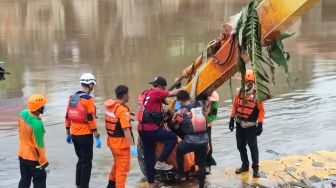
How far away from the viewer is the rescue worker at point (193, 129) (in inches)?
313

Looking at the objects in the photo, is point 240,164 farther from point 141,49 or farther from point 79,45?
point 79,45

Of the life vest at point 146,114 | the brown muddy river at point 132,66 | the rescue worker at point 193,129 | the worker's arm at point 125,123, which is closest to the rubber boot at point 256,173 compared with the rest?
the brown muddy river at point 132,66

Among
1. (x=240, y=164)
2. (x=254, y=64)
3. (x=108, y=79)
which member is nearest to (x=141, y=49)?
(x=108, y=79)

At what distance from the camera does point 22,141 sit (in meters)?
7.49

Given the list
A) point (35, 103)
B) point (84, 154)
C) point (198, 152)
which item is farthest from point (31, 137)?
point (198, 152)

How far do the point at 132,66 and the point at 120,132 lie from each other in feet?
38.3

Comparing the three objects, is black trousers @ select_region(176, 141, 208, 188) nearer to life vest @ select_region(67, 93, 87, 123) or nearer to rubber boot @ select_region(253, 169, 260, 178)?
rubber boot @ select_region(253, 169, 260, 178)

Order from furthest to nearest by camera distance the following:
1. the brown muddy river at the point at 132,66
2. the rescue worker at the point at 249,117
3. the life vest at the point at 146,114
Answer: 1. the brown muddy river at the point at 132,66
2. the rescue worker at the point at 249,117
3. the life vest at the point at 146,114

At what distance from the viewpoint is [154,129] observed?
8219mm

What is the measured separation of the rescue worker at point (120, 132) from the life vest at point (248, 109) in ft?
5.93

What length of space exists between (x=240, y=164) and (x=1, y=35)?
71.7 feet

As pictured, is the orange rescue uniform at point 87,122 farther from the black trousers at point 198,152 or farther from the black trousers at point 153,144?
the black trousers at point 198,152

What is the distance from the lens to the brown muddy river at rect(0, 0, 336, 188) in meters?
10.5

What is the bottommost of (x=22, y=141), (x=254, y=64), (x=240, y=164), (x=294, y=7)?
(x=240, y=164)
